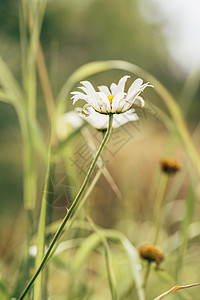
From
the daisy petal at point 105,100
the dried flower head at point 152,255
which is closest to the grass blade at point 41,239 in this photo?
the daisy petal at point 105,100

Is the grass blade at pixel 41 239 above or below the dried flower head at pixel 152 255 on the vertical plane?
above

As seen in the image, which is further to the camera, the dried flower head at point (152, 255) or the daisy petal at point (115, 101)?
the dried flower head at point (152, 255)

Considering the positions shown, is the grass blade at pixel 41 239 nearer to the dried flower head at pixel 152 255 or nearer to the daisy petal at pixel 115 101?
the daisy petal at pixel 115 101

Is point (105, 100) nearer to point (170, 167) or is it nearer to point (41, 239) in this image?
point (41, 239)

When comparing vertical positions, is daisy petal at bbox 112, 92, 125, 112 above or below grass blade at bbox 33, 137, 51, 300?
above

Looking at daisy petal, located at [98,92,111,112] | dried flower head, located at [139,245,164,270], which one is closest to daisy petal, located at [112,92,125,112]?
daisy petal, located at [98,92,111,112]

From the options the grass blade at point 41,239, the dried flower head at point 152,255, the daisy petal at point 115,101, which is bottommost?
the dried flower head at point 152,255

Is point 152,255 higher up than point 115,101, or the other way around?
point 115,101

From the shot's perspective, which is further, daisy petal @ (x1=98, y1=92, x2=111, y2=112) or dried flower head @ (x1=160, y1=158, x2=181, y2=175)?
dried flower head @ (x1=160, y1=158, x2=181, y2=175)

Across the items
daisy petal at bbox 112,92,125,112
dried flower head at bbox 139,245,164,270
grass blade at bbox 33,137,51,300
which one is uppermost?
daisy petal at bbox 112,92,125,112

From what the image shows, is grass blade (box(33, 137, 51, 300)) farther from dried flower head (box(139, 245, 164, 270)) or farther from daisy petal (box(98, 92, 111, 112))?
dried flower head (box(139, 245, 164, 270))

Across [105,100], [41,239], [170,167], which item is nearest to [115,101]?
[105,100]

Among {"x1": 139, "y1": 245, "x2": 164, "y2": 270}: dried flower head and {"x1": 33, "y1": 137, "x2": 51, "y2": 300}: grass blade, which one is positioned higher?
{"x1": 33, "y1": 137, "x2": 51, "y2": 300}: grass blade

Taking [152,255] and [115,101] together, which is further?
[152,255]
